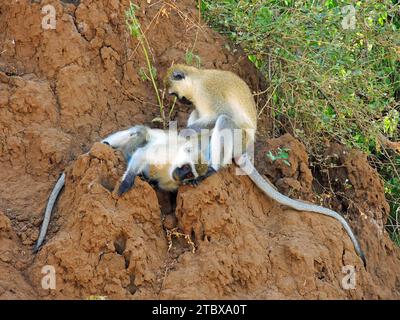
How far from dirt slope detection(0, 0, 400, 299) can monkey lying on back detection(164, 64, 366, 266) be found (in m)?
0.21

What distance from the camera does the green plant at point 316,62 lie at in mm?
7496

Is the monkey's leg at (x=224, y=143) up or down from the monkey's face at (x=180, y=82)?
down

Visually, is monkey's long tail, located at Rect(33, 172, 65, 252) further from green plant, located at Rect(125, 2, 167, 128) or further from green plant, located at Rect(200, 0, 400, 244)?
green plant, located at Rect(200, 0, 400, 244)

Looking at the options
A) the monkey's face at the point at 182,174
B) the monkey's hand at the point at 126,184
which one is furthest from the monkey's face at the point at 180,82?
the monkey's hand at the point at 126,184

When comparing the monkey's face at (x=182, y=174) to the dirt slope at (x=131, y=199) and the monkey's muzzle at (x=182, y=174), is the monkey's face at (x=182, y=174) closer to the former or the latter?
the monkey's muzzle at (x=182, y=174)

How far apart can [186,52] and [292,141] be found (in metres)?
1.36

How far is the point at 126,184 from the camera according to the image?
5859 mm

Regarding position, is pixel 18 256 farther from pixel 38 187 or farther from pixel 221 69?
pixel 221 69

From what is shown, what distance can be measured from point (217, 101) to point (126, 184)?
5.14 feet

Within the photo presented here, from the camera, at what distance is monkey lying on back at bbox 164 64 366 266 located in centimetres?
670

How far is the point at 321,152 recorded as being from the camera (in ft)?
24.8

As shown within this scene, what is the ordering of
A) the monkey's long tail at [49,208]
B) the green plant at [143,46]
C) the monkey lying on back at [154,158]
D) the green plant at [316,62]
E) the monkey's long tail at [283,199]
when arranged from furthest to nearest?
the green plant at [316,62] < the green plant at [143,46] < the monkey's long tail at [283,199] < the monkey lying on back at [154,158] < the monkey's long tail at [49,208]

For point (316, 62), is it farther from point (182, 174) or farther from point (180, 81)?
point (182, 174)
